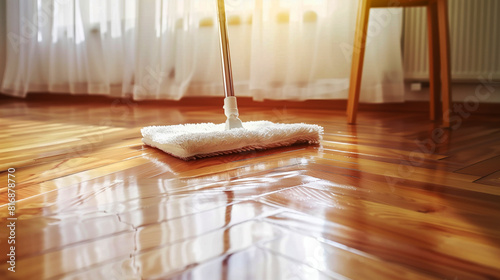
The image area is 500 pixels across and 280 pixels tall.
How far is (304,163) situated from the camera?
767 millimetres

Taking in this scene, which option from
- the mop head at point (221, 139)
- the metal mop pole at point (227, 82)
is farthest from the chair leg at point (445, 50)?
the metal mop pole at point (227, 82)

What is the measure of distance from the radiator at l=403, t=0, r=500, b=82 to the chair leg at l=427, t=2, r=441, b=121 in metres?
0.25

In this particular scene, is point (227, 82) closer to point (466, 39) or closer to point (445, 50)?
point (445, 50)

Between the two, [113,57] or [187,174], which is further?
[113,57]

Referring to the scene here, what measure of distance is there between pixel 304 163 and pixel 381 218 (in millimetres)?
297

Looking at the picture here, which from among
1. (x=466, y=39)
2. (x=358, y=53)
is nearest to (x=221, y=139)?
(x=358, y=53)

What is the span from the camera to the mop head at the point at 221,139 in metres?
0.81

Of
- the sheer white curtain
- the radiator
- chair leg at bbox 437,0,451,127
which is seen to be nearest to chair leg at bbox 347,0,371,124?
chair leg at bbox 437,0,451,127

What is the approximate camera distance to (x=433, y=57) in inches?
56.5

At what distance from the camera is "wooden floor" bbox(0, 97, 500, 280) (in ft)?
1.19

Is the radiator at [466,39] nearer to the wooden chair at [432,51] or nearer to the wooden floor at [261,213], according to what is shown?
the wooden chair at [432,51]

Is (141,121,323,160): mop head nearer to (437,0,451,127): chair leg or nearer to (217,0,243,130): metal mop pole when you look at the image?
(217,0,243,130): metal mop pole

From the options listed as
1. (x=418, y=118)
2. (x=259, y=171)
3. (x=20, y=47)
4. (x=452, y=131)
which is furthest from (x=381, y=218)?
(x=20, y=47)

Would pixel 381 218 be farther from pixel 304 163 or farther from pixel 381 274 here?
pixel 304 163
